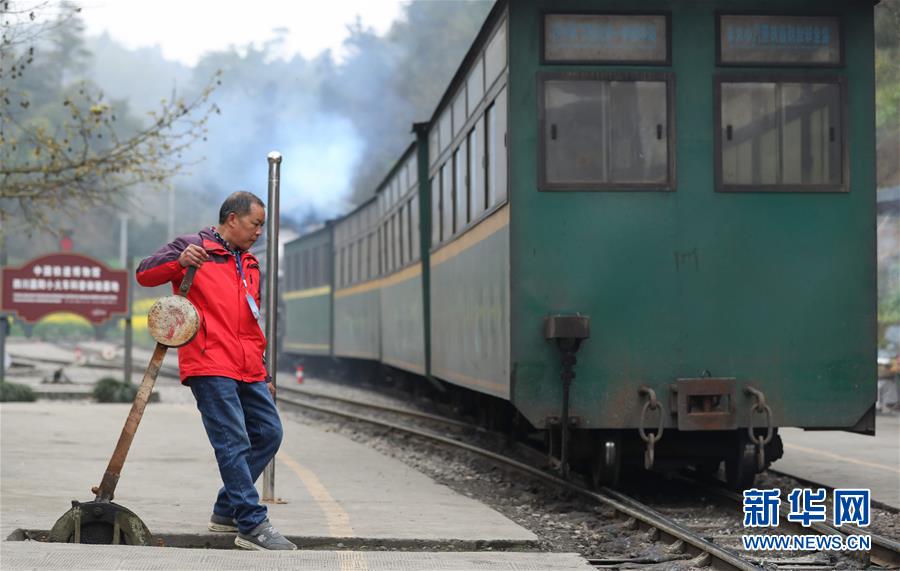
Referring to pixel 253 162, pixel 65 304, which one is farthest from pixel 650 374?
pixel 253 162

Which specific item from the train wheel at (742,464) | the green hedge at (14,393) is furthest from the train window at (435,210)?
the green hedge at (14,393)

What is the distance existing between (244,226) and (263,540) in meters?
1.43

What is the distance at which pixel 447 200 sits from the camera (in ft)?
43.6

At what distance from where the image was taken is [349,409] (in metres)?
21.6

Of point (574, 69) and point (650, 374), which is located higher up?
point (574, 69)

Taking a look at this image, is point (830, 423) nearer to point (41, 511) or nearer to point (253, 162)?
point (41, 511)

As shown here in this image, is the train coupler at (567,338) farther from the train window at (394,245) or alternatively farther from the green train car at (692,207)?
the train window at (394,245)

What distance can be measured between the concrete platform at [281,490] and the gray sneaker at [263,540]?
12.6 inches

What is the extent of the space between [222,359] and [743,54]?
4496 millimetres

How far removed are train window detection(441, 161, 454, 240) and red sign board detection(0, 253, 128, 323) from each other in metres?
10.0

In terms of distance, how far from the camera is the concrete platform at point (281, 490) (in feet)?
22.9

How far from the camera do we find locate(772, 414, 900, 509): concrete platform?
10469mm

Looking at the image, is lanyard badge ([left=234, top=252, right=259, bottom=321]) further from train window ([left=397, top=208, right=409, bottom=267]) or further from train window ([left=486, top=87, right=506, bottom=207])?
train window ([left=397, top=208, right=409, bottom=267])

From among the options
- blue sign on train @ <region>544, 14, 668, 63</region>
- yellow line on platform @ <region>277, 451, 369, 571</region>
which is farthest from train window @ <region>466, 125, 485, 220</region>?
yellow line on platform @ <region>277, 451, 369, 571</region>
